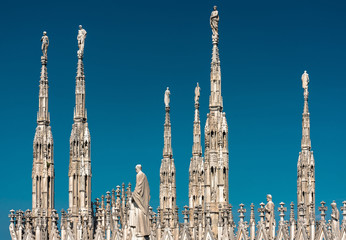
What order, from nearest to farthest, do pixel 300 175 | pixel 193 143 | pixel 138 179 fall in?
1. pixel 138 179
2. pixel 300 175
3. pixel 193 143

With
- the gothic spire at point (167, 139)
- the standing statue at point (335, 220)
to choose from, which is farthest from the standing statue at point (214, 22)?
the standing statue at point (335, 220)

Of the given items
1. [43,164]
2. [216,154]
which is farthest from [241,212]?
[43,164]

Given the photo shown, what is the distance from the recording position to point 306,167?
143ft

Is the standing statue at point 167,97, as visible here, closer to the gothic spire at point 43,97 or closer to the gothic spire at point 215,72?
the gothic spire at point 43,97

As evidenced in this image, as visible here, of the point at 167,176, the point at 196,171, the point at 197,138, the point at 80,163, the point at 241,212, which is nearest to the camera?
the point at 241,212

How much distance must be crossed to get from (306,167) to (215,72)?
7146 millimetres

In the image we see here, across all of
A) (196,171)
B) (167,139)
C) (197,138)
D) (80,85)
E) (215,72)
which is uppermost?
(80,85)

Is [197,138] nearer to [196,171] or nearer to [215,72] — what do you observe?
[196,171]

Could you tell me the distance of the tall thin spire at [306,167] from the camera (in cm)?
4312

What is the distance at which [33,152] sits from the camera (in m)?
44.3

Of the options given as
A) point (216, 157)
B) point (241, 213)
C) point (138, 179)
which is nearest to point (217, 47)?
point (216, 157)

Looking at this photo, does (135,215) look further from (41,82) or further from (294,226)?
(41,82)

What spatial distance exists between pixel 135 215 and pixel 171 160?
1787 cm

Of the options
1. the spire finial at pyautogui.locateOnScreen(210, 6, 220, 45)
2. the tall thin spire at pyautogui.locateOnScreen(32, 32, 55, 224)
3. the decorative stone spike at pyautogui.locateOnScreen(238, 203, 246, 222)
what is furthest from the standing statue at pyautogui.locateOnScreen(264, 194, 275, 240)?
the tall thin spire at pyautogui.locateOnScreen(32, 32, 55, 224)
